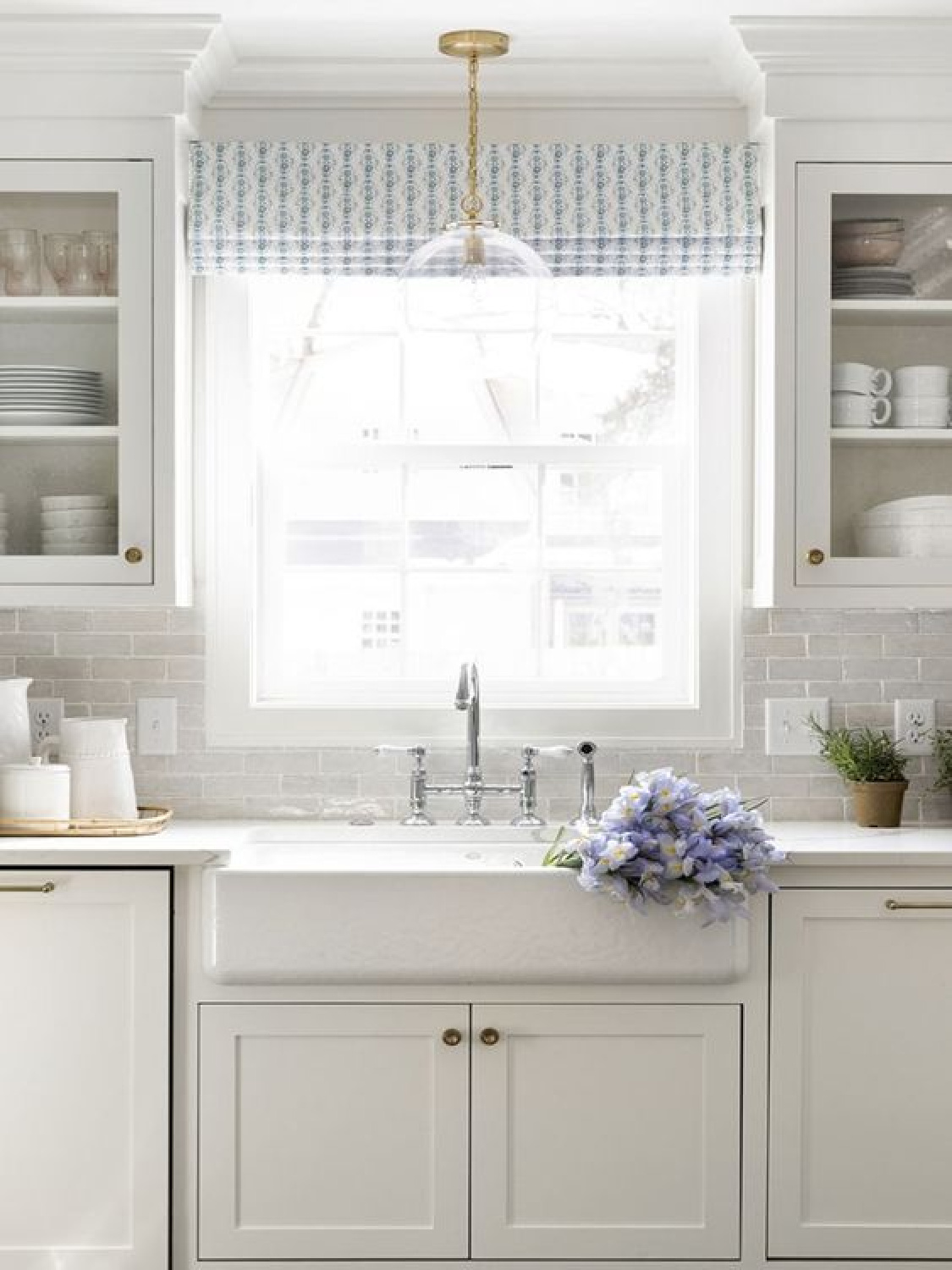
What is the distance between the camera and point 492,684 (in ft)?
11.3

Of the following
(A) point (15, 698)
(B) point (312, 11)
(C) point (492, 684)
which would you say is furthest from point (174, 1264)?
(B) point (312, 11)

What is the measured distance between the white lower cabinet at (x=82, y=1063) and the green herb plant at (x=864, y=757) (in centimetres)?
142

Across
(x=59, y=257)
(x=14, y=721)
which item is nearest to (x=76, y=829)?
(x=14, y=721)

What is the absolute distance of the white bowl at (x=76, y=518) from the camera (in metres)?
3.04

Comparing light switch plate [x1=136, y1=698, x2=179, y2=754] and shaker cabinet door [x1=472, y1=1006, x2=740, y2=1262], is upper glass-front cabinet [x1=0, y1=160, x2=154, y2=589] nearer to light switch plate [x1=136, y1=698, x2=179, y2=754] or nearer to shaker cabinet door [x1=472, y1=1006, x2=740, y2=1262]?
light switch plate [x1=136, y1=698, x2=179, y2=754]

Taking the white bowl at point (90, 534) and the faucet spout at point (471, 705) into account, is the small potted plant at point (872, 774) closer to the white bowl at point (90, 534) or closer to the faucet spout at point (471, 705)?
the faucet spout at point (471, 705)

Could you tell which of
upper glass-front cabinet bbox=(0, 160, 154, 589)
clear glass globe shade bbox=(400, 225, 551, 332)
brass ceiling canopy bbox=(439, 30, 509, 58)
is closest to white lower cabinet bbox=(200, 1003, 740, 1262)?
upper glass-front cabinet bbox=(0, 160, 154, 589)

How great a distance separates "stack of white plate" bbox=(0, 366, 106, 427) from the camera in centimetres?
304

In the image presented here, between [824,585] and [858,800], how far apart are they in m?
0.48

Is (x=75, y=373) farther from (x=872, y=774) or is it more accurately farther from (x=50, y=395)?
(x=872, y=774)

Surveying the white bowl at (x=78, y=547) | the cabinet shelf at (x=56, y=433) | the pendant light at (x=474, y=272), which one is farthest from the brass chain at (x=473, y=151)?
the white bowl at (x=78, y=547)

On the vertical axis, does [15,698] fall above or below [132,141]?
below

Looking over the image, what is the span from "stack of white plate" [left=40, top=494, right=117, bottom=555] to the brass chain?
35.7 inches

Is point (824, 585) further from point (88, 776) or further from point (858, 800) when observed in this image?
point (88, 776)
